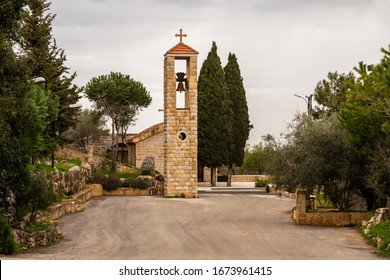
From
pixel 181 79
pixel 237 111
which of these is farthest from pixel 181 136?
pixel 237 111

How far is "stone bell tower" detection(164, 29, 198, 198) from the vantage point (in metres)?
44.1

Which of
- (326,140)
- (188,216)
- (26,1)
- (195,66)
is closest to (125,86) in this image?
(195,66)

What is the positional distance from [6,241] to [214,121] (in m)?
35.1

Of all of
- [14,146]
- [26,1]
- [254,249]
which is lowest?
[254,249]

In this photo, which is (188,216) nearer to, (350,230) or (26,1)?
(350,230)

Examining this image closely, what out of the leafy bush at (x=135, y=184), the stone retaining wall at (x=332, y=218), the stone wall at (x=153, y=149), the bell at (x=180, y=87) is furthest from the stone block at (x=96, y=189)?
the stone retaining wall at (x=332, y=218)

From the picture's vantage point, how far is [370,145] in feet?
91.0

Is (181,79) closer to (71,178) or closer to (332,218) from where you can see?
(71,178)

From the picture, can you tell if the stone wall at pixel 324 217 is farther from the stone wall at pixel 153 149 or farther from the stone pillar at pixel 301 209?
the stone wall at pixel 153 149

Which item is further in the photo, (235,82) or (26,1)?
(235,82)

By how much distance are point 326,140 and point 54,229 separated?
11.6 m

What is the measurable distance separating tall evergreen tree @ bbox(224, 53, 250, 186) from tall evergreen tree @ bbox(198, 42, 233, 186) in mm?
1094

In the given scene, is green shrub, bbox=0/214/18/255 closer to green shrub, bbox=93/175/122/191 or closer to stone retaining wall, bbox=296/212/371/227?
stone retaining wall, bbox=296/212/371/227

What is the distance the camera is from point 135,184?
156 ft
